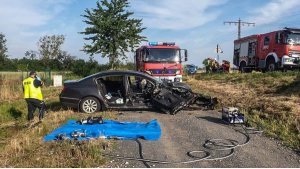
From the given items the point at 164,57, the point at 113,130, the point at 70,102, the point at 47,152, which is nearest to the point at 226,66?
the point at 164,57

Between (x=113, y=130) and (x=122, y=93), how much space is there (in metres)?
3.93

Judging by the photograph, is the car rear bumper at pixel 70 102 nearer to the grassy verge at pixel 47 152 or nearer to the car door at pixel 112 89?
the car door at pixel 112 89

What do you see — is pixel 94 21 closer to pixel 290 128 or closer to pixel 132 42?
pixel 132 42

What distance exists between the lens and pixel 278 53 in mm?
24453

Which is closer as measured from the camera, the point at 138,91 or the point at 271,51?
the point at 138,91

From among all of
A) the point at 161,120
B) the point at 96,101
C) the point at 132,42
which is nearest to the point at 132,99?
the point at 96,101

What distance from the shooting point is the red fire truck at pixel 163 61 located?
63.6 feet

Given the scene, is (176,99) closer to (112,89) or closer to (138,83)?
(138,83)

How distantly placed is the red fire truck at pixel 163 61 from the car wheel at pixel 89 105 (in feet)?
23.1

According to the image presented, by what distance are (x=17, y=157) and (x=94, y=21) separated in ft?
82.0

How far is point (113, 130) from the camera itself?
892 cm

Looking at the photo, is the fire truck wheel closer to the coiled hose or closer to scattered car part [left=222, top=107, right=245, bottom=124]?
scattered car part [left=222, top=107, right=245, bottom=124]

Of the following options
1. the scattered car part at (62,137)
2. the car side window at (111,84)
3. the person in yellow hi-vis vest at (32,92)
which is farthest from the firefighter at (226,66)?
the scattered car part at (62,137)

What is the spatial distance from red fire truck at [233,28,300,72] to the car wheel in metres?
15.1
